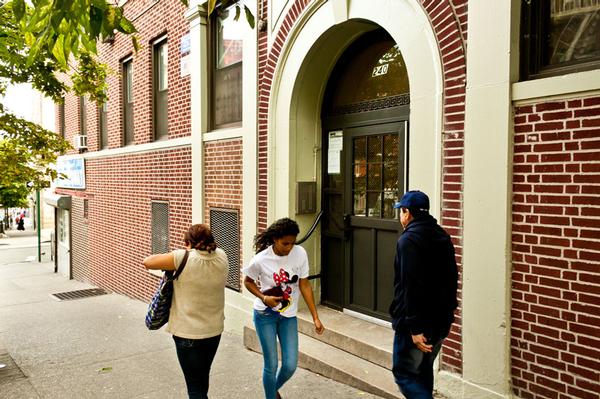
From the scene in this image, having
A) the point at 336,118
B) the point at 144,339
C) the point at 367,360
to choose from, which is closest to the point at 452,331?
the point at 367,360

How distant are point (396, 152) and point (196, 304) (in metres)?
2.71

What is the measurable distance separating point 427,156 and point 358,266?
1.89 meters

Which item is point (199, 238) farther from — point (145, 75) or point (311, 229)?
point (145, 75)

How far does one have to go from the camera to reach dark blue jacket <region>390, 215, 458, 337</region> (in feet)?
10.4

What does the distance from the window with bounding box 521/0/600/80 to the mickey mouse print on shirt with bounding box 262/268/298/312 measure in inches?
93.0

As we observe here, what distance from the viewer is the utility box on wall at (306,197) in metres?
6.17

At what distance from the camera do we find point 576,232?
343 centimetres

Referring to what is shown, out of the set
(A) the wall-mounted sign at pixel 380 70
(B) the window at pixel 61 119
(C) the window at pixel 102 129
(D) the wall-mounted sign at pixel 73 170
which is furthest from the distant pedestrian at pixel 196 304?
(B) the window at pixel 61 119

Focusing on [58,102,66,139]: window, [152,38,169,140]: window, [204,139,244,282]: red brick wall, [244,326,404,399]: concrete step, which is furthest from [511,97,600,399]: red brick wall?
[58,102,66,139]: window

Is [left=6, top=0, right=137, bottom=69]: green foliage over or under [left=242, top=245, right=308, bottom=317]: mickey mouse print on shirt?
over

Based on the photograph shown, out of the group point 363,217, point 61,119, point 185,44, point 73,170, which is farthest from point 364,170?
point 61,119

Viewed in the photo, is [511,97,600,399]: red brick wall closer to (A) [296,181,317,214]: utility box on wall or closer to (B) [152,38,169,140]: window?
(A) [296,181,317,214]: utility box on wall

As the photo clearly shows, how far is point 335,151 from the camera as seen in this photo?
616 centimetres

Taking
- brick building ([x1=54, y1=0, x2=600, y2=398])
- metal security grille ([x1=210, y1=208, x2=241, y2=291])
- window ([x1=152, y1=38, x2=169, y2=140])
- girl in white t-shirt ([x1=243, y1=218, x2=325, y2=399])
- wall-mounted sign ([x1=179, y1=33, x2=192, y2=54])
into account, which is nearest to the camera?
brick building ([x1=54, y1=0, x2=600, y2=398])
